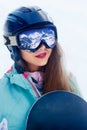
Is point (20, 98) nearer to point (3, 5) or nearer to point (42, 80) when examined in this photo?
point (42, 80)

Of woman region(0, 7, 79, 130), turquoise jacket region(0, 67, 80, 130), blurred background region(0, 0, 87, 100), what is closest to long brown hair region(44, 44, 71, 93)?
woman region(0, 7, 79, 130)

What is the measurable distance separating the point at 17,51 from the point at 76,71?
1.25 metres

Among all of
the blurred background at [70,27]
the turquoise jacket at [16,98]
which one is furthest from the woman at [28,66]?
the blurred background at [70,27]

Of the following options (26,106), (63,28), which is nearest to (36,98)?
(26,106)

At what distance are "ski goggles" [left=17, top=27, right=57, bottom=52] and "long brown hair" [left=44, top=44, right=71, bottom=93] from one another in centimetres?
7

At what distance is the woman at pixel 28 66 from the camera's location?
1.38m

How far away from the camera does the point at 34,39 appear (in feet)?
4.83

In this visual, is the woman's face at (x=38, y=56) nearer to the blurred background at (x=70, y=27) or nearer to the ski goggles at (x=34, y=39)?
the ski goggles at (x=34, y=39)

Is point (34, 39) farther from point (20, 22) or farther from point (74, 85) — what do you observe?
point (74, 85)

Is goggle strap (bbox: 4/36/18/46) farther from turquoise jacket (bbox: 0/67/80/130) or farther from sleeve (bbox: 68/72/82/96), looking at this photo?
sleeve (bbox: 68/72/82/96)

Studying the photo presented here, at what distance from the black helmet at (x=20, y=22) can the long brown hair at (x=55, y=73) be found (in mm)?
138

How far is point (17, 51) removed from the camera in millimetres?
1503

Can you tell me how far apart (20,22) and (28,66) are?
0.65 ft

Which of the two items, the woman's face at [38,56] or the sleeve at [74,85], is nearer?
the woman's face at [38,56]
